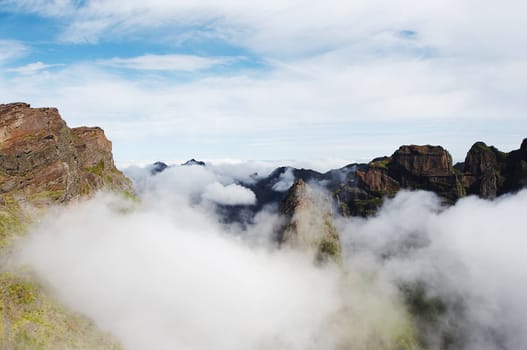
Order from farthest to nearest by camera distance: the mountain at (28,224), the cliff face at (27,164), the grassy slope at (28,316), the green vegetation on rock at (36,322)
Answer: the cliff face at (27,164)
the mountain at (28,224)
the grassy slope at (28,316)
the green vegetation on rock at (36,322)

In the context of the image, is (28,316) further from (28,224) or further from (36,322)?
(28,224)

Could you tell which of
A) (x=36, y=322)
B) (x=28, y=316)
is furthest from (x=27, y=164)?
(x=36, y=322)

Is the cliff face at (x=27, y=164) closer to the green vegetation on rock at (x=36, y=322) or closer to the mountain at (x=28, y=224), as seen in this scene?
the mountain at (x=28, y=224)

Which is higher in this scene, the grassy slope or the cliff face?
the cliff face

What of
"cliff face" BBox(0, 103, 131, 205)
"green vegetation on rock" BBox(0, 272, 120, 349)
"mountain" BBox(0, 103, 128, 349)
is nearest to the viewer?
"green vegetation on rock" BBox(0, 272, 120, 349)

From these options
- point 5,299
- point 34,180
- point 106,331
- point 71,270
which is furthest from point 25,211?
point 106,331

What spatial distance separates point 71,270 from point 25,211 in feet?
115

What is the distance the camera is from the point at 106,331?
174 metres

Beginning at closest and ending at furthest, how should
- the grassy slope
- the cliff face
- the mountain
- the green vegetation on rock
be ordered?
1. the green vegetation on rock
2. the grassy slope
3. the mountain
4. the cliff face

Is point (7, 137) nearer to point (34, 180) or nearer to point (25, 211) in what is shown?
point (34, 180)

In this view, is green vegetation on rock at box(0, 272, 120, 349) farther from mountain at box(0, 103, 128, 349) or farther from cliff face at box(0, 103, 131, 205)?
cliff face at box(0, 103, 131, 205)

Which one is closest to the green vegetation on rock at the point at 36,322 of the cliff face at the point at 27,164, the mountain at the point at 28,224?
the mountain at the point at 28,224

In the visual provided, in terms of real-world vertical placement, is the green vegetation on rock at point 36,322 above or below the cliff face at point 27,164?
below

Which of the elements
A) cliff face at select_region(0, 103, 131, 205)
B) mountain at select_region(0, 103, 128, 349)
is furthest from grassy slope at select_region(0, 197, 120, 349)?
cliff face at select_region(0, 103, 131, 205)
